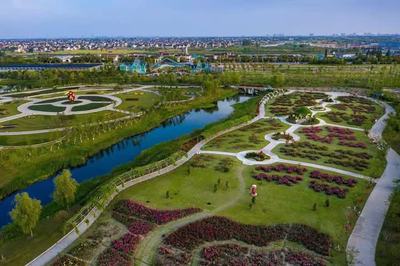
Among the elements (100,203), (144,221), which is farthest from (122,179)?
(144,221)

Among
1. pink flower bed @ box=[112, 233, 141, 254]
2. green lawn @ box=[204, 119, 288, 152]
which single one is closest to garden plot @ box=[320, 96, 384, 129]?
green lawn @ box=[204, 119, 288, 152]

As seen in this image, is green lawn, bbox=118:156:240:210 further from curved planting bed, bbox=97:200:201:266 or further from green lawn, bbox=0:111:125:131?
green lawn, bbox=0:111:125:131

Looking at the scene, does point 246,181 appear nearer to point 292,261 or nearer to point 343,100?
point 292,261

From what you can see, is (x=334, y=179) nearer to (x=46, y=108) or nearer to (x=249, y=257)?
(x=249, y=257)

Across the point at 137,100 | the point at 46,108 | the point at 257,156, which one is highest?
the point at 257,156

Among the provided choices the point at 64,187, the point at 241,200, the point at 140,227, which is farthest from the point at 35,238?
the point at 241,200

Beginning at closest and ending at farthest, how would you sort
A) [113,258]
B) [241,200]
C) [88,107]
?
[113,258]
[241,200]
[88,107]

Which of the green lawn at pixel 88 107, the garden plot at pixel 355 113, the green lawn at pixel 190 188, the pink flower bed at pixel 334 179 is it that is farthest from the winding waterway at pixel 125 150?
the pink flower bed at pixel 334 179
